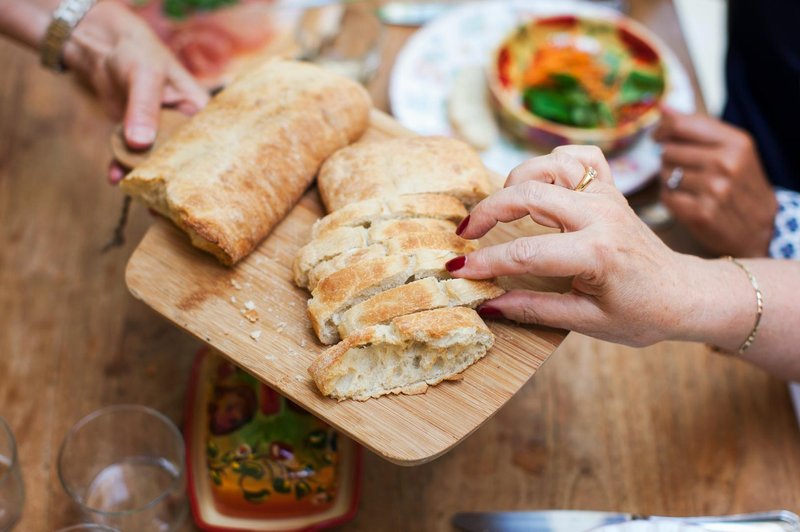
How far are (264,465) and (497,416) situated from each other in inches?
22.4

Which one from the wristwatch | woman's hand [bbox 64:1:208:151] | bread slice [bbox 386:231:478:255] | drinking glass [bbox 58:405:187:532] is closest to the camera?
bread slice [bbox 386:231:478:255]

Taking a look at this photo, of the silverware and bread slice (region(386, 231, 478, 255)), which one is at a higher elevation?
bread slice (region(386, 231, 478, 255))

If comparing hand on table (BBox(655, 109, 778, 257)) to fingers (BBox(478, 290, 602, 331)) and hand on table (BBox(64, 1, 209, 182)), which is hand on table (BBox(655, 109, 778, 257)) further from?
hand on table (BBox(64, 1, 209, 182))

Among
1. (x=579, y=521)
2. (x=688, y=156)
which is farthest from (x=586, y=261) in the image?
(x=688, y=156)

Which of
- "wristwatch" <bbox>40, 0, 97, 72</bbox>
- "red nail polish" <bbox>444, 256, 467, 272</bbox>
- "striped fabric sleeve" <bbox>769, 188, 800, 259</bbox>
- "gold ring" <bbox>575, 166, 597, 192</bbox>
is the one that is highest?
"wristwatch" <bbox>40, 0, 97, 72</bbox>

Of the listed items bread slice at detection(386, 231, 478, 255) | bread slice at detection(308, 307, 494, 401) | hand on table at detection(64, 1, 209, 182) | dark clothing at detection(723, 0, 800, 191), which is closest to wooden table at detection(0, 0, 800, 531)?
hand on table at detection(64, 1, 209, 182)

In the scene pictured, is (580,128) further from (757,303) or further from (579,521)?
(579,521)

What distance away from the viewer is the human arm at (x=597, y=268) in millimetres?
1258

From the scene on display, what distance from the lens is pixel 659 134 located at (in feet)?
7.09

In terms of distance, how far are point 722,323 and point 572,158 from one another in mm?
449

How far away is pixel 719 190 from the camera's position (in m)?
2.00

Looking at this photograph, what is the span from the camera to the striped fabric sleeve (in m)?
1.95

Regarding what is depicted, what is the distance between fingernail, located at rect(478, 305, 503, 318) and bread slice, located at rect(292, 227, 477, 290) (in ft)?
0.37

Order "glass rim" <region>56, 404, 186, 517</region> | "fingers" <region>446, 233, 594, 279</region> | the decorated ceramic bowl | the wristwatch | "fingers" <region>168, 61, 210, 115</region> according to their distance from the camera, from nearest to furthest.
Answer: "fingers" <region>446, 233, 594, 279</region> → "glass rim" <region>56, 404, 186, 517</region> → "fingers" <region>168, 61, 210, 115</region> → the wristwatch → the decorated ceramic bowl
